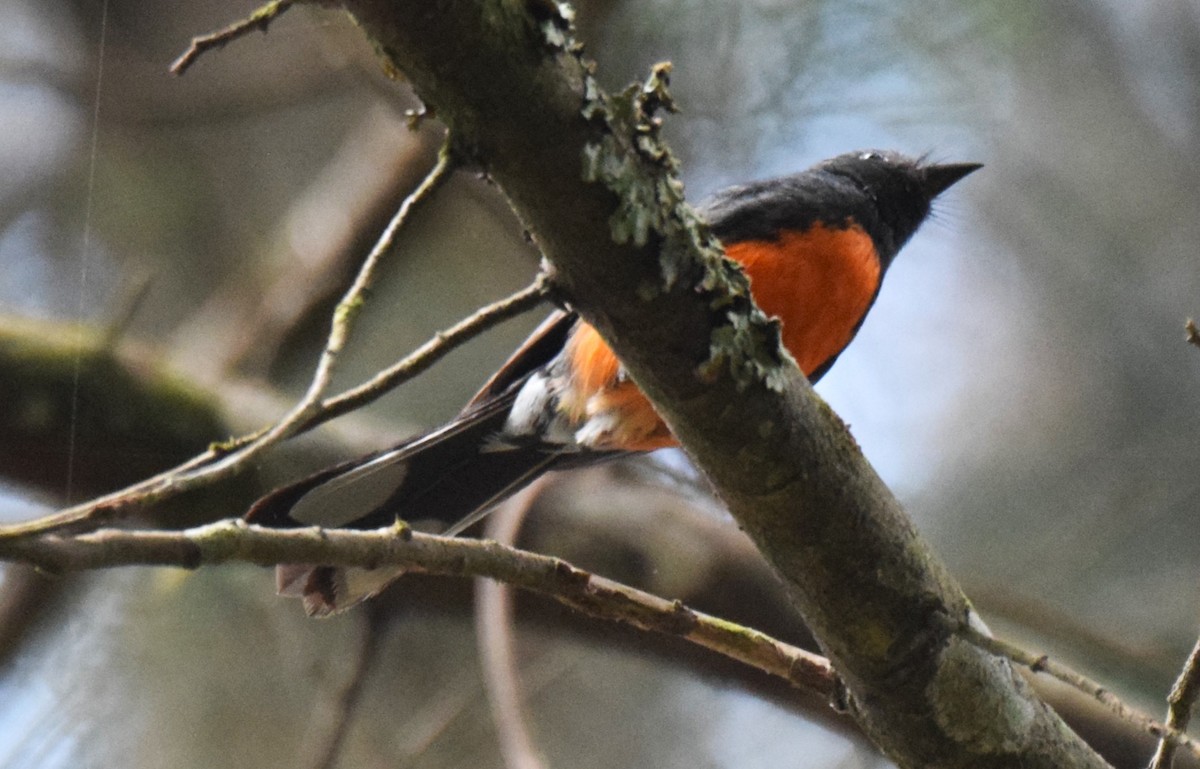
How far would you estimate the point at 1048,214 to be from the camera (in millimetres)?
5020

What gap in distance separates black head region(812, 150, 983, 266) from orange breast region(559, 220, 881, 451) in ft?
1.56

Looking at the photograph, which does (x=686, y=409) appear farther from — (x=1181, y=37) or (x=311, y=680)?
(x=1181, y=37)

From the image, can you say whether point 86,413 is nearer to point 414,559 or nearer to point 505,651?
point 505,651

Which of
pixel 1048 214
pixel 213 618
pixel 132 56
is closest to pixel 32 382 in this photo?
pixel 213 618

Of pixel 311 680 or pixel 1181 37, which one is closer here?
pixel 311 680

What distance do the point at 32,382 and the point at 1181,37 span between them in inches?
170

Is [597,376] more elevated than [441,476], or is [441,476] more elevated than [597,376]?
[597,376]

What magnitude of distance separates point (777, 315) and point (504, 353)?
203 cm

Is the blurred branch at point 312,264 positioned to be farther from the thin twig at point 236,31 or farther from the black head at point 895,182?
the thin twig at point 236,31

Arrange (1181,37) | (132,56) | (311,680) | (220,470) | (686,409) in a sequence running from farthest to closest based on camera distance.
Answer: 1. (1181,37)
2. (132,56)
3. (311,680)
4. (686,409)
5. (220,470)

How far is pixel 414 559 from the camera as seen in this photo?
1.62 metres

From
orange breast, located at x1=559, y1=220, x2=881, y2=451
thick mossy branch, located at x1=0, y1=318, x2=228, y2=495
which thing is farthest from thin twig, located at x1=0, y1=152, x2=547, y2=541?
thick mossy branch, located at x1=0, y1=318, x2=228, y2=495

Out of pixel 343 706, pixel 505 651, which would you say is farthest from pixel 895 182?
pixel 343 706

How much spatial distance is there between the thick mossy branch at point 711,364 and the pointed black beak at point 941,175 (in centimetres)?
217
